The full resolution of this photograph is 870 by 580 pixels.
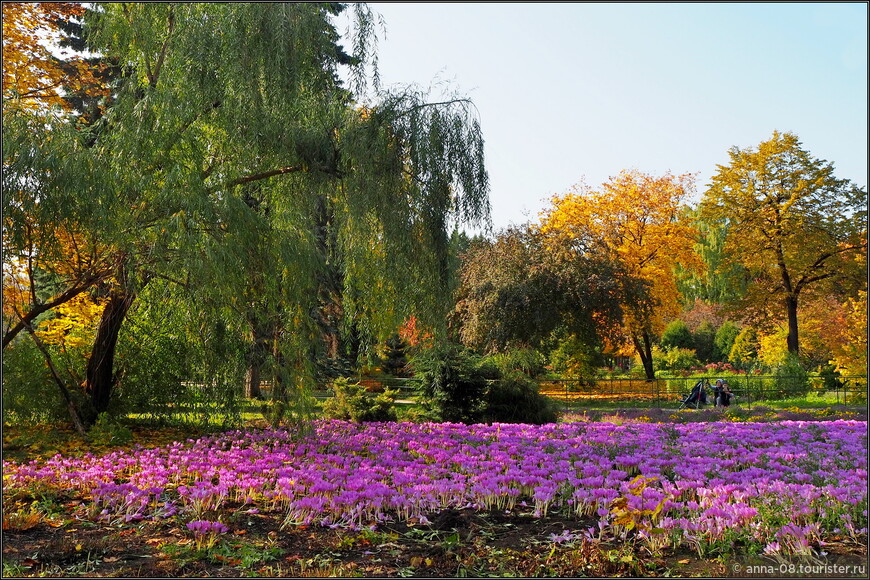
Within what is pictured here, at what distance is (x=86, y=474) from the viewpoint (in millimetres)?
6512

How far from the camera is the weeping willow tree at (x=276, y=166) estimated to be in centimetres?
748

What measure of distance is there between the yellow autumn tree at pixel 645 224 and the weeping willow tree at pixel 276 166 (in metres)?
16.6

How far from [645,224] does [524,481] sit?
2180 cm

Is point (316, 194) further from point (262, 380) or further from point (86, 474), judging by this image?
point (86, 474)

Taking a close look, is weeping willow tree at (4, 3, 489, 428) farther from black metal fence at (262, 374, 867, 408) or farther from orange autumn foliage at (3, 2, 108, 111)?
black metal fence at (262, 374, 867, 408)

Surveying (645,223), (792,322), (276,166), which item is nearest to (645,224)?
(645,223)

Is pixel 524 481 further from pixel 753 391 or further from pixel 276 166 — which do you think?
pixel 753 391

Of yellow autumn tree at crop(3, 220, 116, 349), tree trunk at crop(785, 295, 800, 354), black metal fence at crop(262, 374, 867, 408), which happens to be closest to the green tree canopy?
black metal fence at crop(262, 374, 867, 408)

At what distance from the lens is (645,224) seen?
2628cm

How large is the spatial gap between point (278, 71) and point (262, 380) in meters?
3.75

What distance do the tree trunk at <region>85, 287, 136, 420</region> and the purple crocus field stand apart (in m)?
3.23

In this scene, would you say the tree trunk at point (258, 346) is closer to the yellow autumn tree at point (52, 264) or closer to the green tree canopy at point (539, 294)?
the yellow autumn tree at point (52, 264)

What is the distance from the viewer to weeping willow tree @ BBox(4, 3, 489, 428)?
748 cm

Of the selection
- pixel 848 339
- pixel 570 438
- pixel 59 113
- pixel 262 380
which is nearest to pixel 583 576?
pixel 570 438
